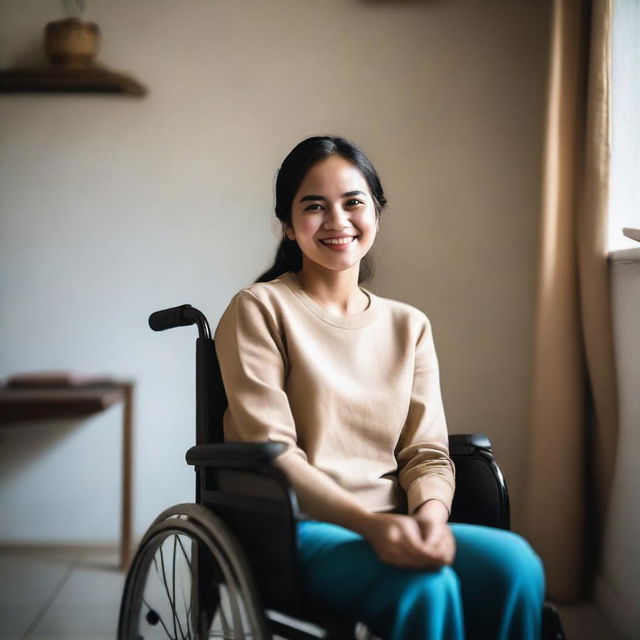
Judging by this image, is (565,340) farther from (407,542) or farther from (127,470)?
(127,470)

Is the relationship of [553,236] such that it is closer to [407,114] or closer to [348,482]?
[407,114]

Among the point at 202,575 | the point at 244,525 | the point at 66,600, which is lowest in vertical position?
the point at 66,600

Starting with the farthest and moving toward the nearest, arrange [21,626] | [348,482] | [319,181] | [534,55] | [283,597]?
[534,55] → [21,626] → [319,181] → [348,482] → [283,597]

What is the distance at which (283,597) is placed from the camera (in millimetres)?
988

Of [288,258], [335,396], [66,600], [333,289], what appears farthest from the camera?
[66,600]

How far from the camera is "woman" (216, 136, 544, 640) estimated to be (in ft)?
3.17

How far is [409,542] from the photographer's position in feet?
3.15

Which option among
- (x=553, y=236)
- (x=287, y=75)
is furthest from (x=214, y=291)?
(x=553, y=236)

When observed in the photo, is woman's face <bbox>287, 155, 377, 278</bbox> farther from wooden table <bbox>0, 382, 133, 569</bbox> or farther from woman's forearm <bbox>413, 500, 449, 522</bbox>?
wooden table <bbox>0, 382, 133, 569</bbox>

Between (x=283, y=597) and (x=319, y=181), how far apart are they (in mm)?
684

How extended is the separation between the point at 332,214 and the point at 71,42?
1.35 m

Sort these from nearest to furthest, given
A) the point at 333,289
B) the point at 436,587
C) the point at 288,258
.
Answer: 1. the point at 436,587
2. the point at 333,289
3. the point at 288,258

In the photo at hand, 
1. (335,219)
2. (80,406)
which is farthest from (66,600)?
(335,219)

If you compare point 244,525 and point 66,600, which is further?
point 66,600
